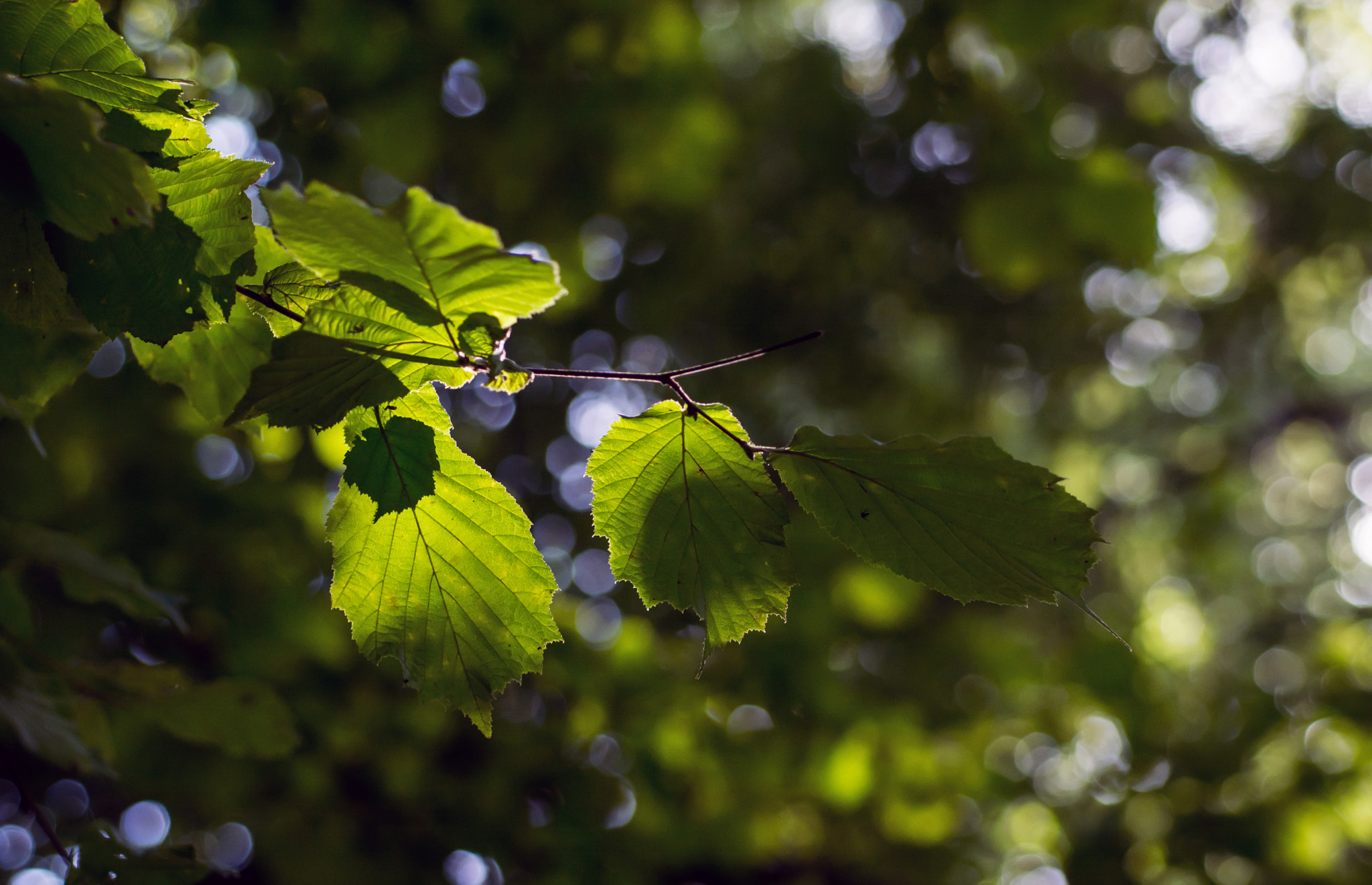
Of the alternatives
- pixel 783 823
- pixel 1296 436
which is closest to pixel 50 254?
pixel 783 823

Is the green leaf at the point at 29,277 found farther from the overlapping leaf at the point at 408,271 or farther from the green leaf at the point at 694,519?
the green leaf at the point at 694,519

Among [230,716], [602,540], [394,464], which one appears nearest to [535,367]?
[394,464]

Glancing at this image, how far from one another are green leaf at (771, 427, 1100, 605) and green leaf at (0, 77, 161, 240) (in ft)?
1.70

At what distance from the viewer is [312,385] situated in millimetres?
624

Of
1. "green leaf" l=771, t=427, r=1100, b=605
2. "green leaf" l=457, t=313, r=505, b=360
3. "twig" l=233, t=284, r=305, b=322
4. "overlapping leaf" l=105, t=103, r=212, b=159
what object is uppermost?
"overlapping leaf" l=105, t=103, r=212, b=159

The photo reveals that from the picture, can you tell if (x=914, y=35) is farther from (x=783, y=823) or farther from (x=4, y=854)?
(x=4, y=854)

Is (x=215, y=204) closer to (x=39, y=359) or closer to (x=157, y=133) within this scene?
(x=157, y=133)

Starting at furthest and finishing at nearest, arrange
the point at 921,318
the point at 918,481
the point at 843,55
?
1. the point at 843,55
2. the point at 921,318
3. the point at 918,481

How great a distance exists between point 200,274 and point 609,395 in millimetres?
3604

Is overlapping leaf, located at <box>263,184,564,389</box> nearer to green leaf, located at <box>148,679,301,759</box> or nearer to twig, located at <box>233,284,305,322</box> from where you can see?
twig, located at <box>233,284,305,322</box>

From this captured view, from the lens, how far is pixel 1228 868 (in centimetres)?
296

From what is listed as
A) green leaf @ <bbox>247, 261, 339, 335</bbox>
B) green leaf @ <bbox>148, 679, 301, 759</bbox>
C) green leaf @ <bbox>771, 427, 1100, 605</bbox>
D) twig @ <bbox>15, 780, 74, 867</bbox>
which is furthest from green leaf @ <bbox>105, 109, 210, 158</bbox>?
green leaf @ <bbox>148, 679, 301, 759</bbox>

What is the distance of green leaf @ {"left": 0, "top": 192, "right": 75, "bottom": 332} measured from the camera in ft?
1.95

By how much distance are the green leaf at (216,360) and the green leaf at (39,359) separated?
0.05 metres
